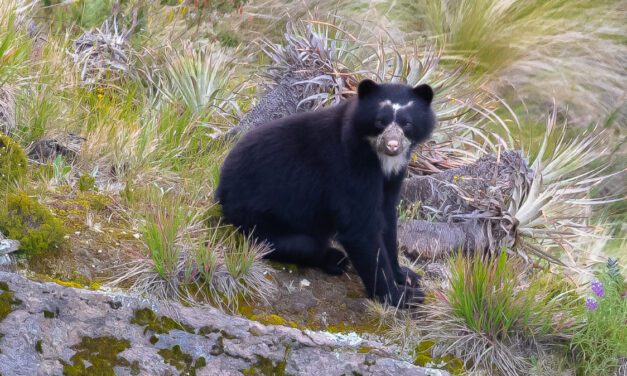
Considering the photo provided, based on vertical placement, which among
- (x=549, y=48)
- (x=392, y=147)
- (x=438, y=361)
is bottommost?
(x=438, y=361)

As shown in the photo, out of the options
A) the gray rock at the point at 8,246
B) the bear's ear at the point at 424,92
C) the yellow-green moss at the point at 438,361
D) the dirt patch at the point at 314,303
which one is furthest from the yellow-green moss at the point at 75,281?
the bear's ear at the point at 424,92

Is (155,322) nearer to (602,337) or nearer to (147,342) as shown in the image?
(147,342)

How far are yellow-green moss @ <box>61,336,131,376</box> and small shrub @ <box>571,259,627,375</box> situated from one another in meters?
2.12

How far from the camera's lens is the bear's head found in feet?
15.0

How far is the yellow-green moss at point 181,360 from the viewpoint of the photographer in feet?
12.5

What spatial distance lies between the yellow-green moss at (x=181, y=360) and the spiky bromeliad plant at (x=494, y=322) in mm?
1110

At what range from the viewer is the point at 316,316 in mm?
4422

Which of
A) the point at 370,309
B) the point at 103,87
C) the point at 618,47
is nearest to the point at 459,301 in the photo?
the point at 370,309

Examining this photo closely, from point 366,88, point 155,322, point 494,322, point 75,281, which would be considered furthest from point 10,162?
point 494,322

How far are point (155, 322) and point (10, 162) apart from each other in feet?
5.34

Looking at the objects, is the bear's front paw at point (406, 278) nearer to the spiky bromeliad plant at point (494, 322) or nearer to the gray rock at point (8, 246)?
the spiky bromeliad plant at point (494, 322)

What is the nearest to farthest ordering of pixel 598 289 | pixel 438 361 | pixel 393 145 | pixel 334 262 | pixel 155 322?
pixel 155 322 → pixel 438 361 → pixel 598 289 → pixel 393 145 → pixel 334 262

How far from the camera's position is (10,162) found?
502 centimetres

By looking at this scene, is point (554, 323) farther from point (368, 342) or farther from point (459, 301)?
point (368, 342)
